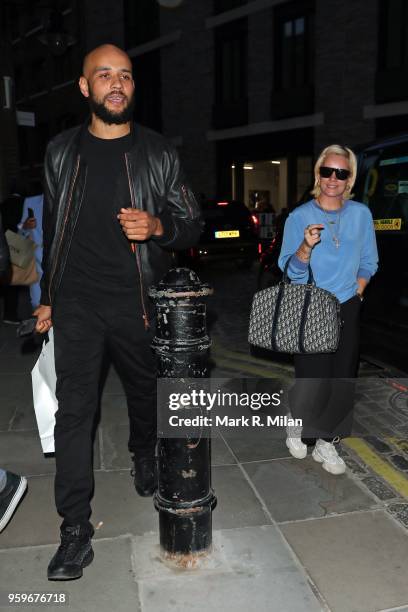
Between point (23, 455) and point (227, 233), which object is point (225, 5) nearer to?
point (227, 233)

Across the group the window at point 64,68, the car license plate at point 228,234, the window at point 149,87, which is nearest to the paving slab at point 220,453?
the car license plate at point 228,234

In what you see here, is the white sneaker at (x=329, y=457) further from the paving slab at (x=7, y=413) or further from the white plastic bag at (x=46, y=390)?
the paving slab at (x=7, y=413)

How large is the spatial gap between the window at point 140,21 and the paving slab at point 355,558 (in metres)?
24.2

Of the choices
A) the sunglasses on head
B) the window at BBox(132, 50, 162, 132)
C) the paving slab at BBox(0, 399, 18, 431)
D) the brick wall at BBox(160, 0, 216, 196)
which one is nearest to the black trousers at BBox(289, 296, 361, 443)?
the sunglasses on head

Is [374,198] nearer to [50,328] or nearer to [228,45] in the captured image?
[50,328]

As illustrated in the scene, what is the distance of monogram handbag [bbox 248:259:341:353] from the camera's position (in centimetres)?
311

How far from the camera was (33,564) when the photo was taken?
2.60m

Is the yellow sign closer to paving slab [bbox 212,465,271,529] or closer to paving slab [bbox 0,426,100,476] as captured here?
paving slab [bbox 212,465,271,529]

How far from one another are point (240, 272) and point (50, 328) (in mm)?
11536

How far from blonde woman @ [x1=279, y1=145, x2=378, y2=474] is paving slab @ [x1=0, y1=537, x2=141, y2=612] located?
4.55 feet

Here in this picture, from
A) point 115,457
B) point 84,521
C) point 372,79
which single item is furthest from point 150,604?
point 372,79

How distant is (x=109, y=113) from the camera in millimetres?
2557

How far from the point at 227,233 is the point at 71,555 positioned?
1196 cm

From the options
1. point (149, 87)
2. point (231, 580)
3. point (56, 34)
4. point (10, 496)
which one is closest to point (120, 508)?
point (10, 496)
